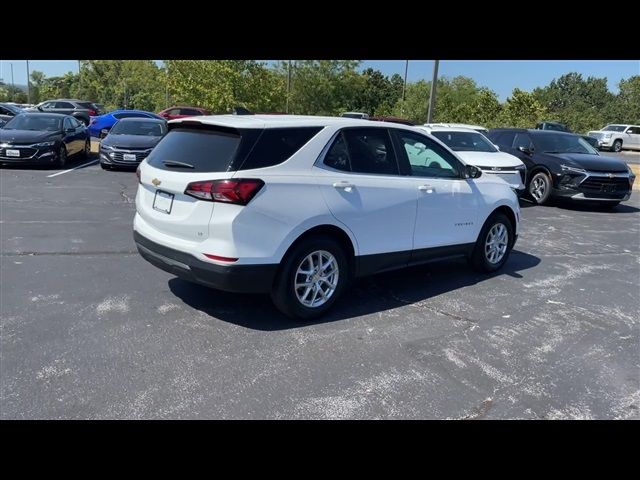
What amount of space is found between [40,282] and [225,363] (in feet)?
8.63

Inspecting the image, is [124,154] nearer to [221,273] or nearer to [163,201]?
[163,201]

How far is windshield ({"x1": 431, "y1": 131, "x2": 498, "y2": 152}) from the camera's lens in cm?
1124

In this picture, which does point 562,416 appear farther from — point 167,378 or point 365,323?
point 167,378

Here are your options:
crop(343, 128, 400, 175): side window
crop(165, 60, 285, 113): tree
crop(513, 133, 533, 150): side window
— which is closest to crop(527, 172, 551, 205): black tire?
crop(513, 133, 533, 150): side window

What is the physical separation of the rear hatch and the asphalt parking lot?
0.84 meters

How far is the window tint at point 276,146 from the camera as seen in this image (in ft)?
13.4

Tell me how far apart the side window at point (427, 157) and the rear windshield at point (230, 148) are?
1.16 metres

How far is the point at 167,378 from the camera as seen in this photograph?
11.3 feet

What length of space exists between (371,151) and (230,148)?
147cm

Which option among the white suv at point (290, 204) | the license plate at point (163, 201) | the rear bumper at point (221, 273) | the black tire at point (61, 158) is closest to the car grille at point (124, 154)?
the black tire at point (61, 158)

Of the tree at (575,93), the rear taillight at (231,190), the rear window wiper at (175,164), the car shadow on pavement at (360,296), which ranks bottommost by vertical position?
the car shadow on pavement at (360,296)

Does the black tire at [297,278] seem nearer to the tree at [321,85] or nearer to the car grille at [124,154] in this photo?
the car grille at [124,154]

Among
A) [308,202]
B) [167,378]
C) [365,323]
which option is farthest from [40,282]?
[365,323]

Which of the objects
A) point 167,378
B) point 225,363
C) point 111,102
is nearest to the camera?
point 167,378
